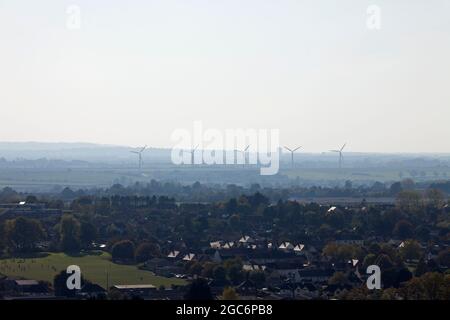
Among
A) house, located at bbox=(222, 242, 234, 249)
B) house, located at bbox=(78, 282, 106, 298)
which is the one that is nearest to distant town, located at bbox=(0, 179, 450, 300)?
house, located at bbox=(78, 282, 106, 298)

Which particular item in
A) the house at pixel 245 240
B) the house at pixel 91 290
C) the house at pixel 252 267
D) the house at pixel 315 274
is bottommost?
the house at pixel 315 274

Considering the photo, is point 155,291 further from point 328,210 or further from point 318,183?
point 318,183

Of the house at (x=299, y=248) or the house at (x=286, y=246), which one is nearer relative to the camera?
the house at (x=299, y=248)

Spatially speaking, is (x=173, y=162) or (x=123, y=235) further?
(x=173, y=162)

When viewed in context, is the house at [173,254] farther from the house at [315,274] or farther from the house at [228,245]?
the house at [315,274]

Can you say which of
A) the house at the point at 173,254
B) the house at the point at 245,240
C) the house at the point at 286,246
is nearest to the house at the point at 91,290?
the house at the point at 173,254

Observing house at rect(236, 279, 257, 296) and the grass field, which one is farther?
the grass field

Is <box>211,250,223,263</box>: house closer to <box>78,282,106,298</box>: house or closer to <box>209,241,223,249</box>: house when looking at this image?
<box>209,241,223,249</box>: house

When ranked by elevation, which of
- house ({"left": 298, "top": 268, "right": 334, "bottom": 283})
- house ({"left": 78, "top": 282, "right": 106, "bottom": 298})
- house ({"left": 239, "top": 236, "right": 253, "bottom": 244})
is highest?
house ({"left": 78, "top": 282, "right": 106, "bottom": 298})

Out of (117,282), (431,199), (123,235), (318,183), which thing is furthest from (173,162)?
(117,282)
